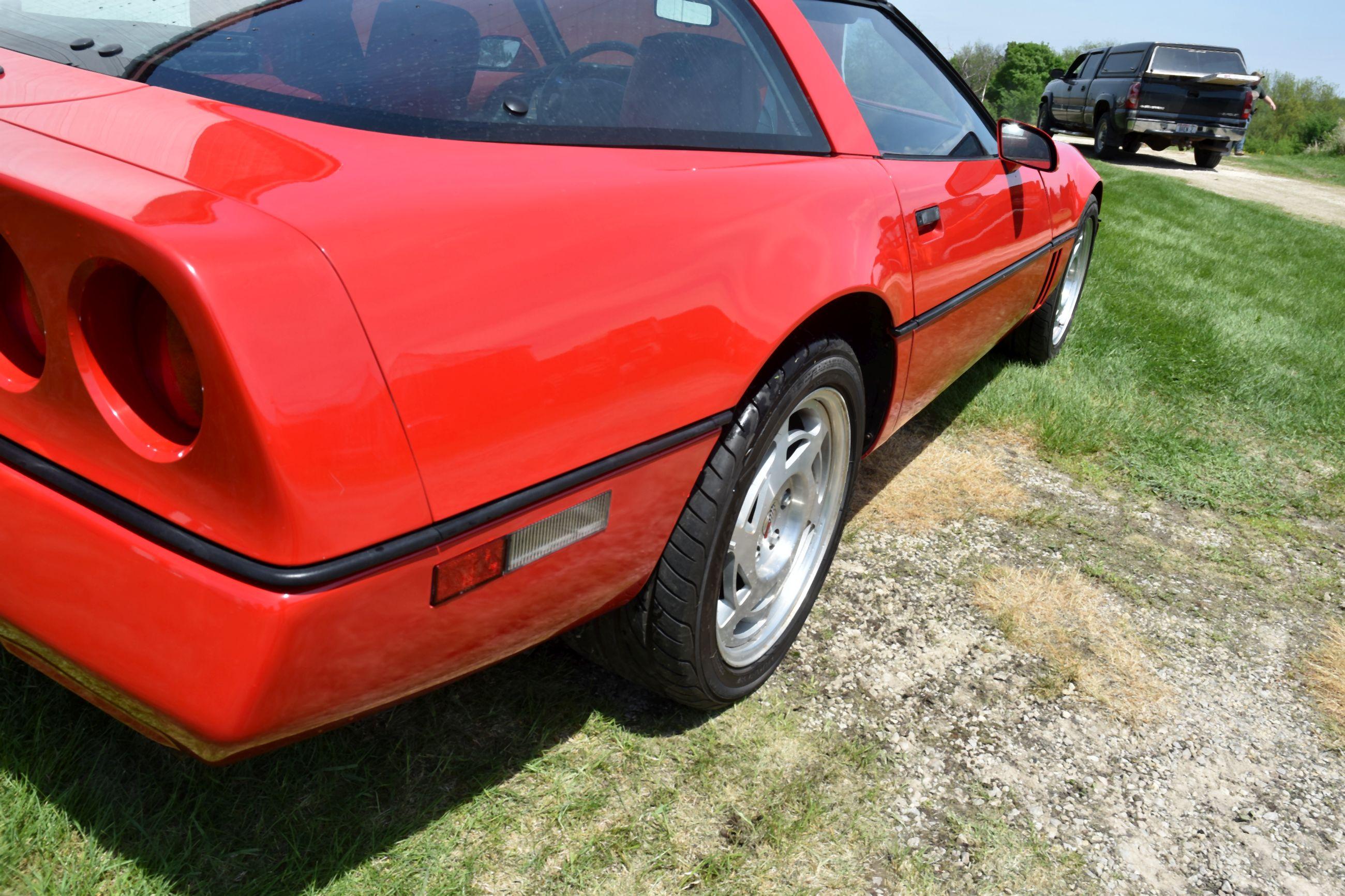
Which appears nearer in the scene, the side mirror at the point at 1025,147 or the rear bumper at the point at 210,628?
the rear bumper at the point at 210,628

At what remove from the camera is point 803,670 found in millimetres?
2203

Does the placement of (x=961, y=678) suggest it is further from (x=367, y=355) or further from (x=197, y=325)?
(x=197, y=325)

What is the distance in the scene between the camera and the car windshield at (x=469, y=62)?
1461mm

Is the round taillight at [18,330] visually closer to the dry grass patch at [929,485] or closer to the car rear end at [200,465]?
the car rear end at [200,465]

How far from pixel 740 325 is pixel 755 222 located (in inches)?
8.0

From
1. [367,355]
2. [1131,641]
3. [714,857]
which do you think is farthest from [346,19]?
[1131,641]

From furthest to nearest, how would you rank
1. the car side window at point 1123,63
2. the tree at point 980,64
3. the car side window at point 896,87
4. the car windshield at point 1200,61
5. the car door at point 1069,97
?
the tree at point 980,64, the car door at point 1069,97, the car side window at point 1123,63, the car windshield at point 1200,61, the car side window at point 896,87

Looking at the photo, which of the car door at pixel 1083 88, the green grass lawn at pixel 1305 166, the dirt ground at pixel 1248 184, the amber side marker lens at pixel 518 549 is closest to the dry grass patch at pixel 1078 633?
the amber side marker lens at pixel 518 549

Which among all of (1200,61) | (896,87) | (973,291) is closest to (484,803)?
(973,291)

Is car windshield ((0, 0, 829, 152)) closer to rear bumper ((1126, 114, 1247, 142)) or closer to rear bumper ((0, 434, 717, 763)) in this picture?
rear bumper ((0, 434, 717, 763))

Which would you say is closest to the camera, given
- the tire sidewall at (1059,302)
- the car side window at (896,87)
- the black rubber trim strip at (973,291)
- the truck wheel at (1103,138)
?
the black rubber trim strip at (973,291)

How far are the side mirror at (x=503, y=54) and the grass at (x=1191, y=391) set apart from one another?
2.53 m

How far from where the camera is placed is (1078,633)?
2492 millimetres

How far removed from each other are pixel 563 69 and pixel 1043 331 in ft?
10.2
